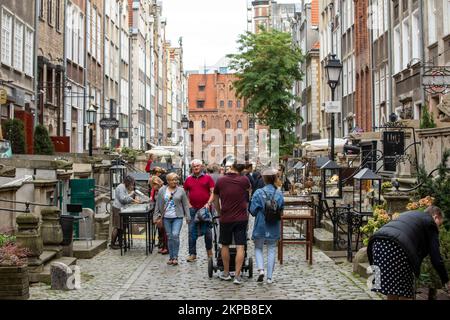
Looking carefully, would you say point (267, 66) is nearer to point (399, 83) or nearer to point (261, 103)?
point (261, 103)

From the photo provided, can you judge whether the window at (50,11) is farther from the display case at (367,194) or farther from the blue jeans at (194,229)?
the blue jeans at (194,229)

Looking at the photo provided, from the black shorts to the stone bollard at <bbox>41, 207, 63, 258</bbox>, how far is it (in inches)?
117

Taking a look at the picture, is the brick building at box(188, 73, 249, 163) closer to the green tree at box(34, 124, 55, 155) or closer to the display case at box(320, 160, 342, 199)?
the green tree at box(34, 124, 55, 155)

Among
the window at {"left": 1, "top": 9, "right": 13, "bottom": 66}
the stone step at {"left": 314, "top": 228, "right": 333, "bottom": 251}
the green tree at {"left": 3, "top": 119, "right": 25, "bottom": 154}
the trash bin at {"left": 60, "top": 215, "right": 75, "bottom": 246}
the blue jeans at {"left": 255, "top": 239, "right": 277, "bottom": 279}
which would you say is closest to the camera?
the blue jeans at {"left": 255, "top": 239, "right": 277, "bottom": 279}

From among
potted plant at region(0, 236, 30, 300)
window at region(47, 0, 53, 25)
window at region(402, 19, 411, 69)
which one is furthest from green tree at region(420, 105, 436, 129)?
window at region(47, 0, 53, 25)

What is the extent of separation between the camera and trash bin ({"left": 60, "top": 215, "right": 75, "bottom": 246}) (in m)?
13.8

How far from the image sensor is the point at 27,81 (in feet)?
103

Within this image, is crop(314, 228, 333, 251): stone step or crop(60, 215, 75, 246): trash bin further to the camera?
crop(314, 228, 333, 251): stone step

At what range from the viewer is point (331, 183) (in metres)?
22.5

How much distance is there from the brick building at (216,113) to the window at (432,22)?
337 feet

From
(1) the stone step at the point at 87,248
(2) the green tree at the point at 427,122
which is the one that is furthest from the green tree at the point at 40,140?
(2) the green tree at the point at 427,122

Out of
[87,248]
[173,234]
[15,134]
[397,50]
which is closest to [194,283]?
[173,234]

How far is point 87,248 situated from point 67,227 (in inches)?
73.5

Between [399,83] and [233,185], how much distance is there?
2050cm
